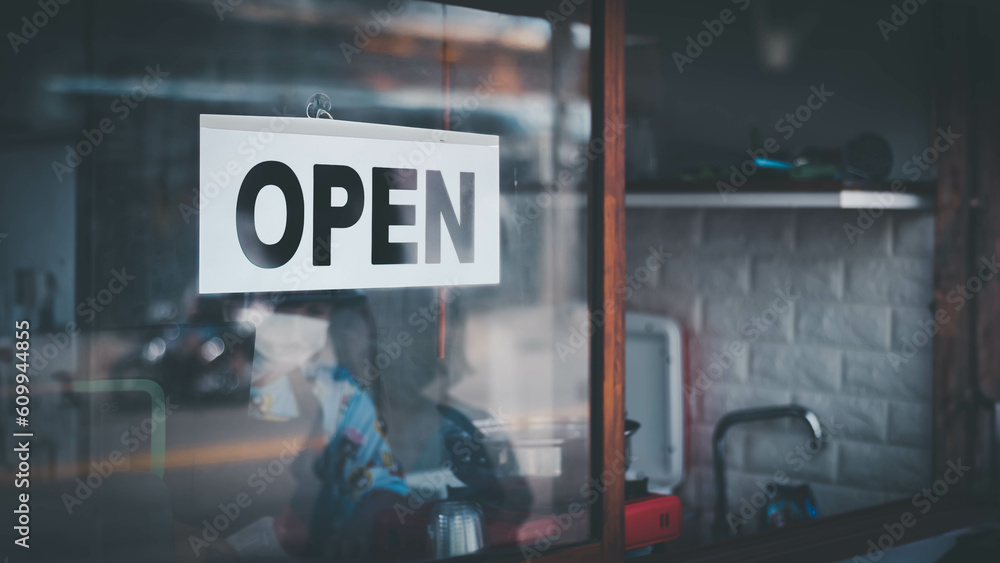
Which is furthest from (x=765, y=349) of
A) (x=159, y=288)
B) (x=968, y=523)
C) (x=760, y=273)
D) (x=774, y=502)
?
(x=159, y=288)

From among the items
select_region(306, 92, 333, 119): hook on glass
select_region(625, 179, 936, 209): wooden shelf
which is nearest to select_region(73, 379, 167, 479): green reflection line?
select_region(306, 92, 333, 119): hook on glass

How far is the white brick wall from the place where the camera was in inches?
92.7

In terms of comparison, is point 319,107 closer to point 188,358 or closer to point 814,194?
point 188,358

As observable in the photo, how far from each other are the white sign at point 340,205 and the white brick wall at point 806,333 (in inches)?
51.5

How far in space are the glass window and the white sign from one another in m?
0.02

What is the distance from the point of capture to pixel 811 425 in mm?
2400

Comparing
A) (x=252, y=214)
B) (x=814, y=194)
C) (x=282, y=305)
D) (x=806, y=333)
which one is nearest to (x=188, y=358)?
(x=282, y=305)

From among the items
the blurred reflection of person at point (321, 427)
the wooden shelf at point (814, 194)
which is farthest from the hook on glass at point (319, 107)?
the wooden shelf at point (814, 194)

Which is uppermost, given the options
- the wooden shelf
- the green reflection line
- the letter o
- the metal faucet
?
the wooden shelf


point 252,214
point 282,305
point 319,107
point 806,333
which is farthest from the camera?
point 806,333

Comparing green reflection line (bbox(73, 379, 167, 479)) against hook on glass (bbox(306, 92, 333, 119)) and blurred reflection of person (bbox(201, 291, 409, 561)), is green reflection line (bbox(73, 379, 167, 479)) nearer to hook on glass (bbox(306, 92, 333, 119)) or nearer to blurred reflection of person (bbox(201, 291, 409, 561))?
blurred reflection of person (bbox(201, 291, 409, 561))

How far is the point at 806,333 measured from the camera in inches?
101

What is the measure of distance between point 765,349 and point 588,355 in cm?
124

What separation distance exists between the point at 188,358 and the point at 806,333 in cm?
163
